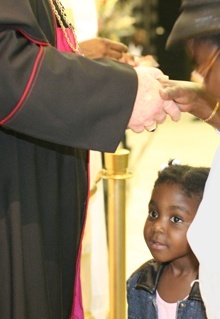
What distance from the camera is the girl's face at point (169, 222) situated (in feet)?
8.38

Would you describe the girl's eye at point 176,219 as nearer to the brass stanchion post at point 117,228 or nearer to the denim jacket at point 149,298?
the denim jacket at point 149,298

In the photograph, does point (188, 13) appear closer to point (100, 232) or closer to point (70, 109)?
point (70, 109)

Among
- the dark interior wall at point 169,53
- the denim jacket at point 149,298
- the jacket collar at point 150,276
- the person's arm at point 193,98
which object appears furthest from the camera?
the dark interior wall at point 169,53

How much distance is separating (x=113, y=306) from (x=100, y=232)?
55cm

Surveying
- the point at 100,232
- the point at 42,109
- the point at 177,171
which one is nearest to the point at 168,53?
the point at 100,232

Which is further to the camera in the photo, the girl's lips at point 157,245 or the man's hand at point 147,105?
the girl's lips at point 157,245

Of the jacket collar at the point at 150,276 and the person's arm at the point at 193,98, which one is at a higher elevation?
the person's arm at the point at 193,98

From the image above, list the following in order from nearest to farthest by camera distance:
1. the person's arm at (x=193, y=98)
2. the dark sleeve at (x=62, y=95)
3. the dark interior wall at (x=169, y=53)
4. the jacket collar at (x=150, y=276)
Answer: the dark sleeve at (x=62, y=95) < the person's arm at (x=193, y=98) < the jacket collar at (x=150, y=276) < the dark interior wall at (x=169, y=53)

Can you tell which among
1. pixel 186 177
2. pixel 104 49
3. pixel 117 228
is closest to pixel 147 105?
pixel 186 177

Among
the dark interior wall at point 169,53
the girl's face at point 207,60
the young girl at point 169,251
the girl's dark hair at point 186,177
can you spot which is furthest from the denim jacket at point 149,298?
the dark interior wall at point 169,53

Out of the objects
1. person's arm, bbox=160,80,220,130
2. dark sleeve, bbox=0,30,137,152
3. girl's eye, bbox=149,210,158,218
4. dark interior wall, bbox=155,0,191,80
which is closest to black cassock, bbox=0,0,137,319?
dark sleeve, bbox=0,30,137,152

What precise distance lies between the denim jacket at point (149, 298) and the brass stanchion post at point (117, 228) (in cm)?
46

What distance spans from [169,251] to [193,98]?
0.72m

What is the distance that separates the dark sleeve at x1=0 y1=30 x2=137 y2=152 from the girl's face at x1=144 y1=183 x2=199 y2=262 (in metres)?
0.66
